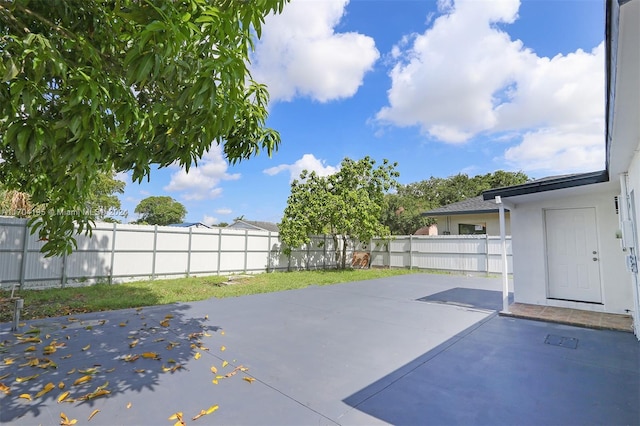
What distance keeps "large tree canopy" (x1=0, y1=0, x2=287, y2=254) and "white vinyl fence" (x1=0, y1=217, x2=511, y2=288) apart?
6.43m

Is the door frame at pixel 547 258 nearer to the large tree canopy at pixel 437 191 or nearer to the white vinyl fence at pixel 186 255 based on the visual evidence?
the white vinyl fence at pixel 186 255

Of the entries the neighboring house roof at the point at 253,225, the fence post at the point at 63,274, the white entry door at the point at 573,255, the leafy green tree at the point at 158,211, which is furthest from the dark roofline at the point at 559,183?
the leafy green tree at the point at 158,211

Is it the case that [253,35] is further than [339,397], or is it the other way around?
[339,397]

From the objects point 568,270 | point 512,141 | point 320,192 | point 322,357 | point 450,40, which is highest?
point 512,141

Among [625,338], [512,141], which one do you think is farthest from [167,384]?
[512,141]

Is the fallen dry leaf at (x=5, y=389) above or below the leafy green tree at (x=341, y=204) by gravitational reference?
below

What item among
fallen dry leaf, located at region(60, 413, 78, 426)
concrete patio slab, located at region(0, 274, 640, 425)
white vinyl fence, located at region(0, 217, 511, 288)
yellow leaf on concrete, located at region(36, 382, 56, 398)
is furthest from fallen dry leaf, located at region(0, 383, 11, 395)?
white vinyl fence, located at region(0, 217, 511, 288)

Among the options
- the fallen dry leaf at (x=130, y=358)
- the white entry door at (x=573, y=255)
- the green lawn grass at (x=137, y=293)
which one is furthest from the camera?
the green lawn grass at (x=137, y=293)

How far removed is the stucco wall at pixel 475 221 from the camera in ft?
49.6

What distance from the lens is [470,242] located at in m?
13.2

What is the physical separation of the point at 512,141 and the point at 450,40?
1555cm

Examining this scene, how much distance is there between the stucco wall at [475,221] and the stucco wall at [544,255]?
8.25m

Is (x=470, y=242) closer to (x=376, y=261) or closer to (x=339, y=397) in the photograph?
(x=376, y=261)

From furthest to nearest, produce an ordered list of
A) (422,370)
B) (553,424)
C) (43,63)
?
(422,370) → (553,424) → (43,63)
